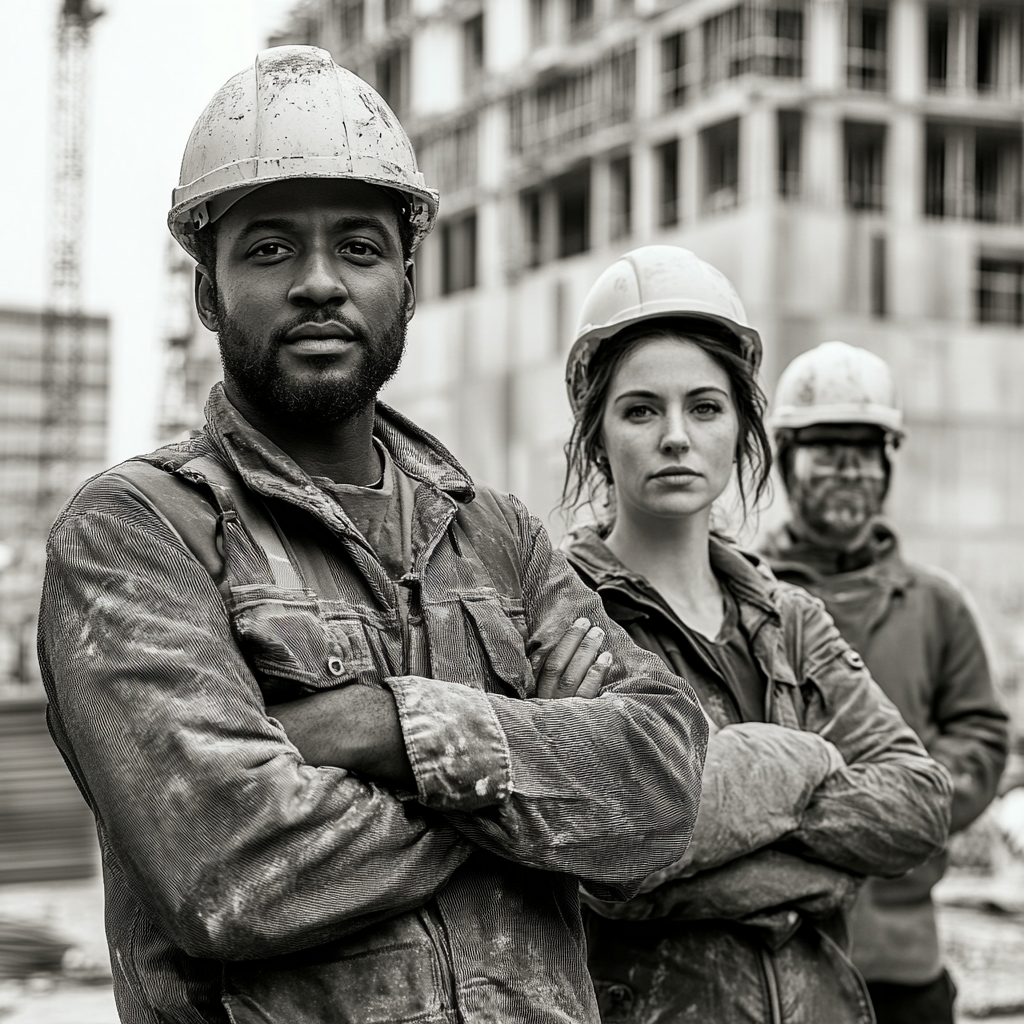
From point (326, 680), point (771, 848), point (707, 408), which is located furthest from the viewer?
point (707, 408)

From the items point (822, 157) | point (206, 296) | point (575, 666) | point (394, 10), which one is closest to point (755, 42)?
point (822, 157)

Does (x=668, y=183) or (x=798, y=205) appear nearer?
(x=798, y=205)

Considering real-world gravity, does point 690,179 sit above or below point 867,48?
below

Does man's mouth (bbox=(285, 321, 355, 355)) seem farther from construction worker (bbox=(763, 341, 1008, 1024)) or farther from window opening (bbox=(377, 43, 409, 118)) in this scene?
window opening (bbox=(377, 43, 409, 118))

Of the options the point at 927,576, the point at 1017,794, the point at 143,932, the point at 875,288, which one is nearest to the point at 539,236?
the point at 875,288

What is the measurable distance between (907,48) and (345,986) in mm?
36680

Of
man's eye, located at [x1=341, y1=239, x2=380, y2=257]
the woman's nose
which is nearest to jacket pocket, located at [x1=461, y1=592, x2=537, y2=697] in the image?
man's eye, located at [x1=341, y1=239, x2=380, y2=257]

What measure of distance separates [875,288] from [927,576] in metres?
31.3

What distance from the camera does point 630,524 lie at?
3.61 m

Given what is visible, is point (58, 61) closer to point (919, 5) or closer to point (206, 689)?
point (919, 5)

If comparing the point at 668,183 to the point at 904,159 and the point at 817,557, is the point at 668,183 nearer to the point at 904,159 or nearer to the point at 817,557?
the point at 904,159

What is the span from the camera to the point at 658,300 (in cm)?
356

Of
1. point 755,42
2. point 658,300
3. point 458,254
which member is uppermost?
point 755,42

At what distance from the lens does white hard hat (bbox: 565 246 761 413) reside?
356 centimetres
